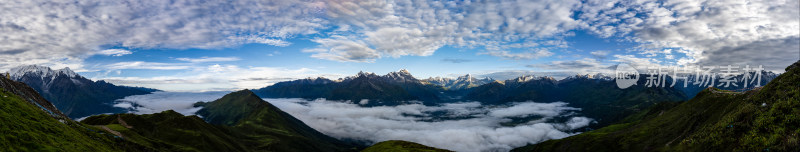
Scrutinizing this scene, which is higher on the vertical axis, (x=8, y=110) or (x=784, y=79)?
(x=784, y=79)

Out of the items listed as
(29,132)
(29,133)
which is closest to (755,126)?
(29,133)

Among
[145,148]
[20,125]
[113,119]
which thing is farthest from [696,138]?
[113,119]

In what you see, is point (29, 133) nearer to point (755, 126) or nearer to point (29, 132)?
point (29, 132)

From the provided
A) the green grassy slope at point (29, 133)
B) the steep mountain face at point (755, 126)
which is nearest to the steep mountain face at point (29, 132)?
the green grassy slope at point (29, 133)

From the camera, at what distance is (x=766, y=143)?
60.0 meters

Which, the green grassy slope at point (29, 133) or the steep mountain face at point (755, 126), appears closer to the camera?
the green grassy slope at point (29, 133)

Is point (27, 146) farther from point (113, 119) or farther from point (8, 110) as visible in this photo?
point (113, 119)

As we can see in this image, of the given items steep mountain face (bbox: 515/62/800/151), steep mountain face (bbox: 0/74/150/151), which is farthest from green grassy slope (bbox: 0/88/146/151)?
steep mountain face (bbox: 515/62/800/151)

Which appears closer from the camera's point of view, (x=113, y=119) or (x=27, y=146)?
(x=27, y=146)

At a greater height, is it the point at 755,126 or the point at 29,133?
the point at 29,133

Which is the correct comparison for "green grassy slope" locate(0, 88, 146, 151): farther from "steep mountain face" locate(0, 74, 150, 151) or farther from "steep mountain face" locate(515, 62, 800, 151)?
"steep mountain face" locate(515, 62, 800, 151)

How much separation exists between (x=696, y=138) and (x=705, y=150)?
16.1 m

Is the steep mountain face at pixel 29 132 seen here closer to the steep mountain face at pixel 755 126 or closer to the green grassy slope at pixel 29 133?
the green grassy slope at pixel 29 133

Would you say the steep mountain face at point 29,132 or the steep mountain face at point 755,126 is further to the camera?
the steep mountain face at point 755,126
